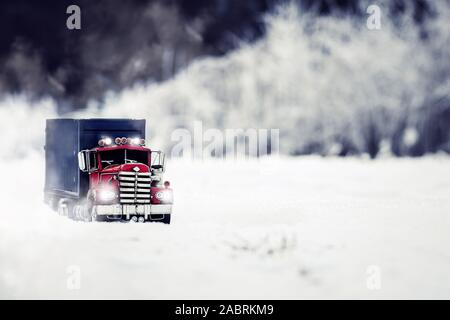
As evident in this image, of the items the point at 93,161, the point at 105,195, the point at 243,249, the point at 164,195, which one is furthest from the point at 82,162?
the point at 243,249

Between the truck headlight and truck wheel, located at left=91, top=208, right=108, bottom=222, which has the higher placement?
the truck headlight

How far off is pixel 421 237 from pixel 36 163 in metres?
21.3

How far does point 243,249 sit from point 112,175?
9.56ft

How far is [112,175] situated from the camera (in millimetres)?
11328

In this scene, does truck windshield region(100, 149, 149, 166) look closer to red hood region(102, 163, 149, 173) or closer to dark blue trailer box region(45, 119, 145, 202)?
red hood region(102, 163, 149, 173)

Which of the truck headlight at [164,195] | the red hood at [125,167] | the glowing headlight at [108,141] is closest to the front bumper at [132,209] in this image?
the truck headlight at [164,195]

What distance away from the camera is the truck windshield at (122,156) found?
11.6 metres

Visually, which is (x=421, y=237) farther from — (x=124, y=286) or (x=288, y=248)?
(x=124, y=286)

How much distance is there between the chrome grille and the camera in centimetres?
1114

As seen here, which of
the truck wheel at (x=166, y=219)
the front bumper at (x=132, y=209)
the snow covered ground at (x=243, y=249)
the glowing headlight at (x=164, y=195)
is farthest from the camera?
the truck wheel at (x=166, y=219)

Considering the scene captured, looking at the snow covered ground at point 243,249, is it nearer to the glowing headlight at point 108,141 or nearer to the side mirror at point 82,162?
the side mirror at point 82,162

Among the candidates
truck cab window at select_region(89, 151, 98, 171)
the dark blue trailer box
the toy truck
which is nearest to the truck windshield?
the toy truck

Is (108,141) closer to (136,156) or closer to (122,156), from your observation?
(122,156)

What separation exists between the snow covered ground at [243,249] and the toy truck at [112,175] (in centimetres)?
35
